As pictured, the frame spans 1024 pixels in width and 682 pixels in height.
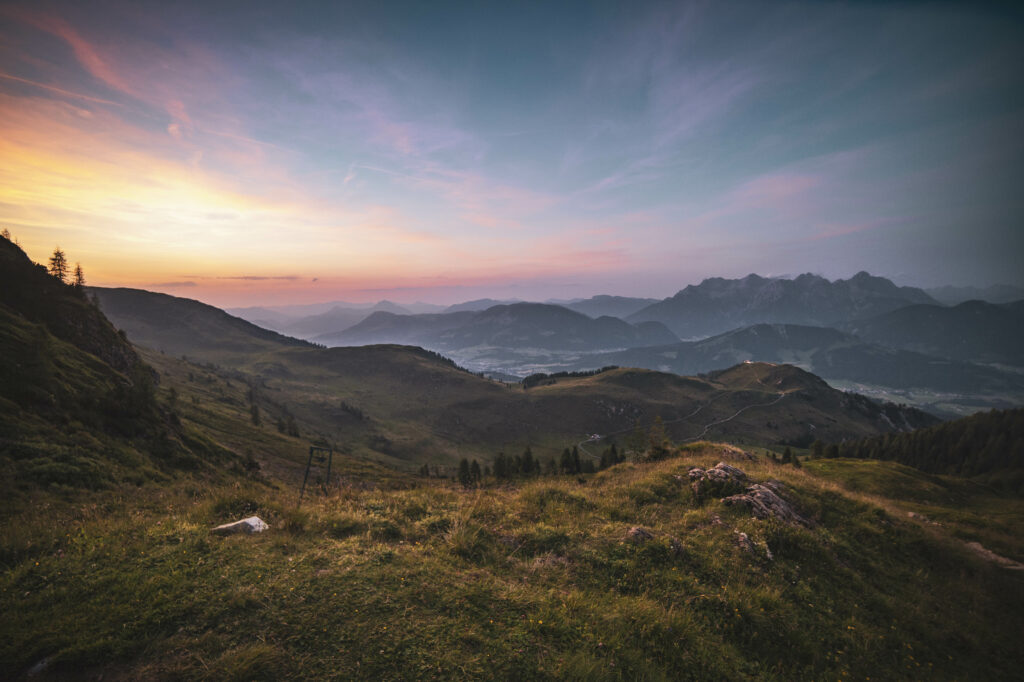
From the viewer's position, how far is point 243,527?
1091cm

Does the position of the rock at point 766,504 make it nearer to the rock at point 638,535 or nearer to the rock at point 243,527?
the rock at point 638,535

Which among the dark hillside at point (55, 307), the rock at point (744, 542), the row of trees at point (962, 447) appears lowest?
the row of trees at point (962, 447)

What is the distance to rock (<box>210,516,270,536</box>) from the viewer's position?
34.9ft

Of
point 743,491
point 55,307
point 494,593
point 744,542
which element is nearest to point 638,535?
point 744,542

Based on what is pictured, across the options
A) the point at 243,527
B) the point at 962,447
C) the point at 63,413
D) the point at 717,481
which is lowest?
the point at 962,447

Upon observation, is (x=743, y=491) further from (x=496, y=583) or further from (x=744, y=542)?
(x=496, y=583)

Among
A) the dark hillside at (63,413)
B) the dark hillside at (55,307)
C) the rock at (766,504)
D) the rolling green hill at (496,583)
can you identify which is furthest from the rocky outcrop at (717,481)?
the dark hillside at (55,307)

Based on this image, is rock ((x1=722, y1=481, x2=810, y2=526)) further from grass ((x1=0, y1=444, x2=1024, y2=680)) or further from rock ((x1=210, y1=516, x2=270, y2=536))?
rock ((x1=210, y1=516, x2=270, y2=536))

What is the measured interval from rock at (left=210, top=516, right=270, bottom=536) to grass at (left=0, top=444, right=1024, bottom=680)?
0.40 metres

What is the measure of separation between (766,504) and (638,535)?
6.85 meters

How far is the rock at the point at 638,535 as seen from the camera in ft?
38.6

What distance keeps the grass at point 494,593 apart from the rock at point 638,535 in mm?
312

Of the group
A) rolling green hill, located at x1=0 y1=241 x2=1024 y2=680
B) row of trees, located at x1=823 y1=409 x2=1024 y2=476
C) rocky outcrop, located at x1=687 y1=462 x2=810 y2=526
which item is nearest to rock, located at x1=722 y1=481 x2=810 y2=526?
rocky outcrop, located at x1=687 y1=462 x2=810 y2=526

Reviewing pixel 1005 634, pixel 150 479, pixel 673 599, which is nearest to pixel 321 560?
pixel 673 599
